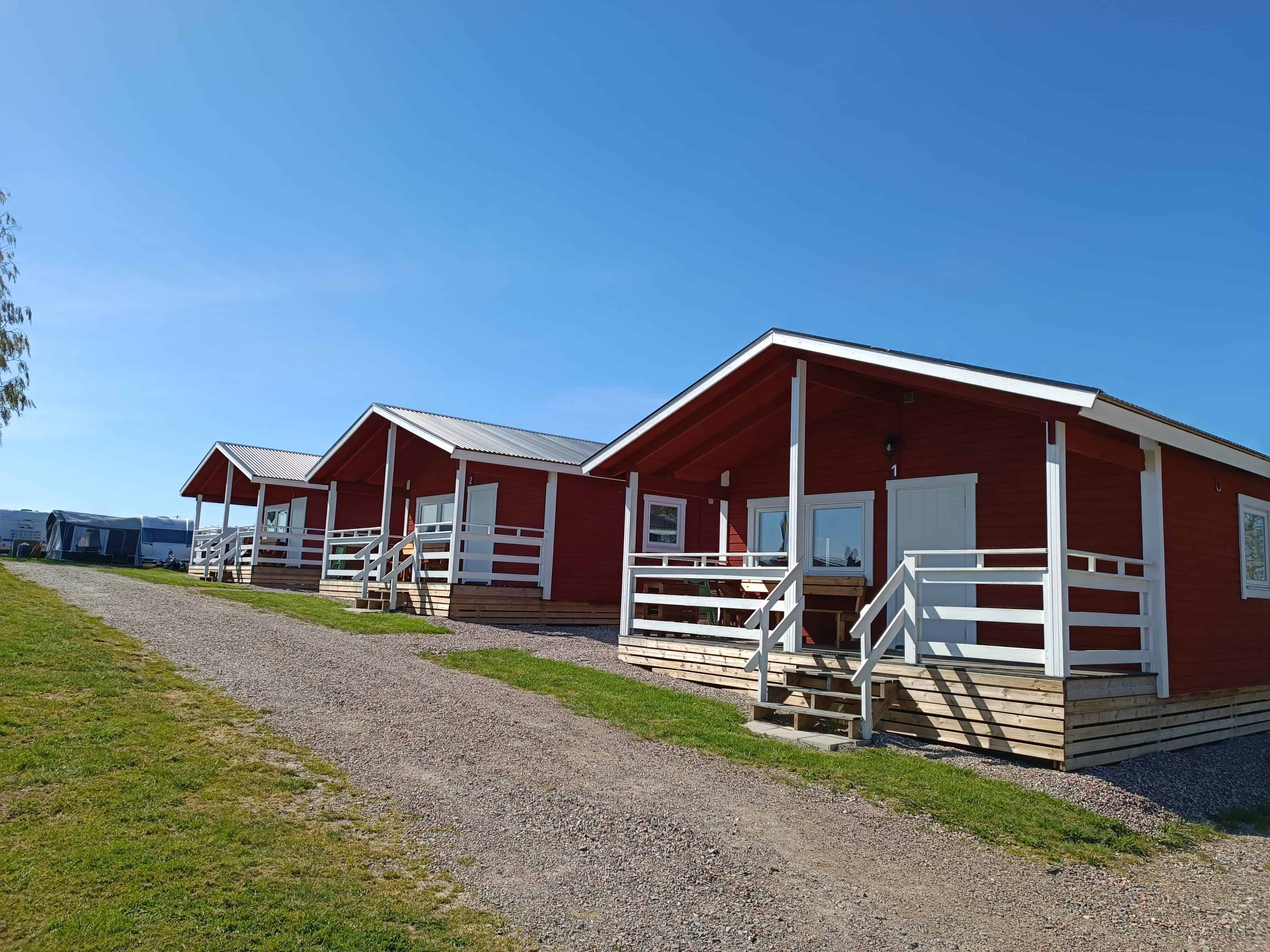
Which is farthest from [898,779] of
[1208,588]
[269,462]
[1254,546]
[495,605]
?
[269,462]

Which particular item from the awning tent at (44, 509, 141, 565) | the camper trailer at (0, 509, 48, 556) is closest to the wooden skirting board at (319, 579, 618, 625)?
the awning tent at (44, 509, 141, 565)

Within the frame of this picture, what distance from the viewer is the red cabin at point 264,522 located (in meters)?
25.7

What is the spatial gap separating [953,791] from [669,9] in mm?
12648

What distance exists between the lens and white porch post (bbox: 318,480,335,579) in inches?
853

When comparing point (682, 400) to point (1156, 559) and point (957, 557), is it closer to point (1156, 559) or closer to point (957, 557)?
point (957, 557)

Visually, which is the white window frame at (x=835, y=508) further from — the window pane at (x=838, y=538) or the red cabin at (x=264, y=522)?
the red cabin at (x=264, y=522)

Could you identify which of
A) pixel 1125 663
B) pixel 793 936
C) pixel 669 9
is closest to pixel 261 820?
pixel 793 936

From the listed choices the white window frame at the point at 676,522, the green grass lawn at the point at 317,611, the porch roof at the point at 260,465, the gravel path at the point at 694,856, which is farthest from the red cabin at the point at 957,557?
the porch roof at the point at 260,465

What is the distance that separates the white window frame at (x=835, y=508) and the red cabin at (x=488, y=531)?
124 inches

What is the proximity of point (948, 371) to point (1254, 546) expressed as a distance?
6.18m

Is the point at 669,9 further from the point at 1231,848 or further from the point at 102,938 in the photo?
the point at 102,938

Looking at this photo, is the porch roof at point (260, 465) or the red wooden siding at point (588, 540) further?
the porch roof at point (260, 465)

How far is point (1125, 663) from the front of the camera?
944cm

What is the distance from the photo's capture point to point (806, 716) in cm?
866
